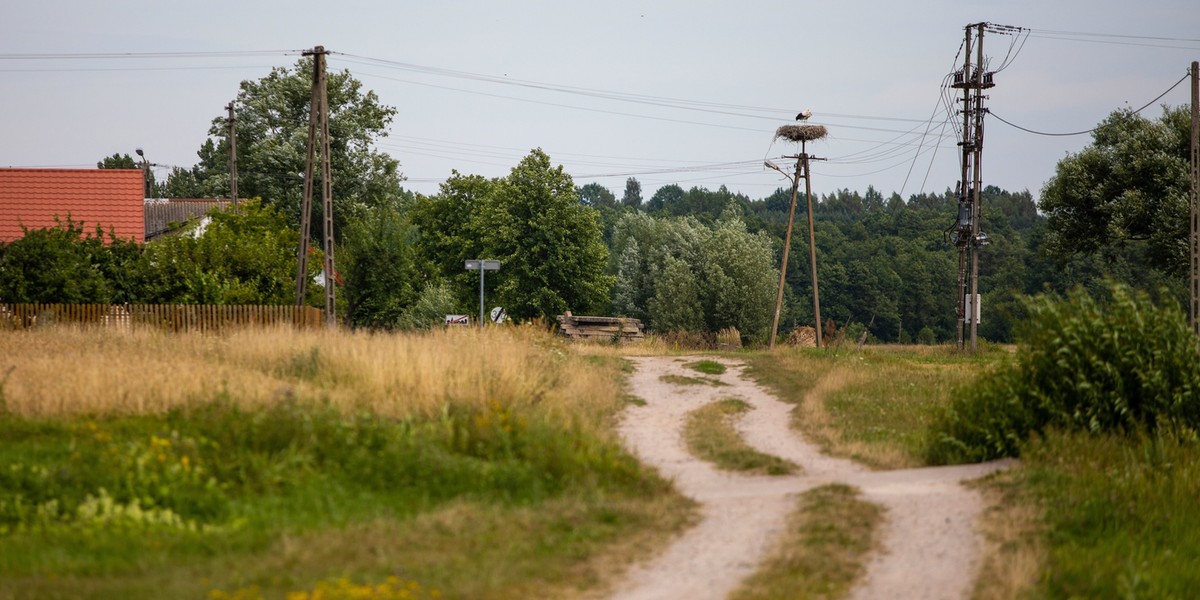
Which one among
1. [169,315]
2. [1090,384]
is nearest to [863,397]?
[1090,384]

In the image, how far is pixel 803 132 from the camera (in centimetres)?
4309

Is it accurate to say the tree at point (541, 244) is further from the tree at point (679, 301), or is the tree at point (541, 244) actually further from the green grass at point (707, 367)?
the green grass at point (707, 367)

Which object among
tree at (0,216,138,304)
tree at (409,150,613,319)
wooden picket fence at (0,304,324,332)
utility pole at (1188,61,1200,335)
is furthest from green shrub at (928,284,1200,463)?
tree at (409,150,613,319)

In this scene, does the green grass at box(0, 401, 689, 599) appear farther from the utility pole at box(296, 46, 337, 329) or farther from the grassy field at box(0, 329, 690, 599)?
the utility pole at box(296, 46, 337, 329)

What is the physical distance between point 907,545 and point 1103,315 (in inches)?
238

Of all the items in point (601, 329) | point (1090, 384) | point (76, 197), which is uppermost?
point (76, 197)

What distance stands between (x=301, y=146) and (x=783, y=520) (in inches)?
1963

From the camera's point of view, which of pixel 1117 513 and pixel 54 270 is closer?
pixel 1117 513

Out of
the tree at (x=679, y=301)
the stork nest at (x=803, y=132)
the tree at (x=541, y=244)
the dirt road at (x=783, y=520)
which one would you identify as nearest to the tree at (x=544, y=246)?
the tree at (x=541, y=244)

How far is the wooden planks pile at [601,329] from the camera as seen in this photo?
41375 mm

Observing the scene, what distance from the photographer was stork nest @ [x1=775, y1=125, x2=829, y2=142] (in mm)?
43031

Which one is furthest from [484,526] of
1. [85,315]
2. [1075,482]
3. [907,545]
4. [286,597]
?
[85,315]

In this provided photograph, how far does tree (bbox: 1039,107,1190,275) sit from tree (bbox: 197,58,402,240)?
3401cm

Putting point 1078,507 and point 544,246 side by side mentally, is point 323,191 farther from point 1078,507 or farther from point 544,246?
point 544,246
